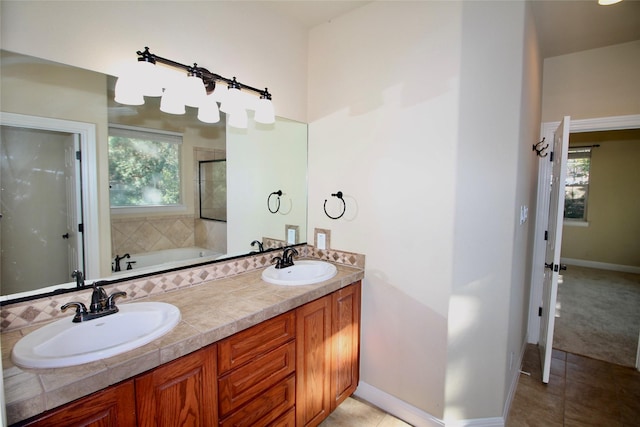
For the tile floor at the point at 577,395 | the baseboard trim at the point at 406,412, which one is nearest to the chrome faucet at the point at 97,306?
the baseboard trim at the point at 406,412

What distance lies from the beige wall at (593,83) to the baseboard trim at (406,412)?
268 cm

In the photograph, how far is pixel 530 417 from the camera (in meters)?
1.99

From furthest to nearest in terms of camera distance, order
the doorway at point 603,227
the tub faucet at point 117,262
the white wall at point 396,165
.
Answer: the doorway at point 603,227, the white wall at point 396,165, the tub faucet at point 117,262

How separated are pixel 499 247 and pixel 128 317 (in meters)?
1.97

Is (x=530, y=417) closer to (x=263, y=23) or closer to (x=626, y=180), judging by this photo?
(x=263, y=23)

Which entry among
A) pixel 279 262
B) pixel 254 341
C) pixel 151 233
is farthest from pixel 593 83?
pixel 151 233

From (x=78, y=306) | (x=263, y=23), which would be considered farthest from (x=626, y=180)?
(x=78, y=306)

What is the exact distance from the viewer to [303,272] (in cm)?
213

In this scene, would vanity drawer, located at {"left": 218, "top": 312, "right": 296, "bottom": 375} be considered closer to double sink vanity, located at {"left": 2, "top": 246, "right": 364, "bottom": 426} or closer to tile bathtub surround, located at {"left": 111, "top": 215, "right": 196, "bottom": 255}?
double sink vanity, located at {"left": 2, "top": 246, "right": 364, "bottom": 426}

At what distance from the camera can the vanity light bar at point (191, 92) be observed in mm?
1374

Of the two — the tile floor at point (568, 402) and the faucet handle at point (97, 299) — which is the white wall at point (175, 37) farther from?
the tile floor at point (568, 402)

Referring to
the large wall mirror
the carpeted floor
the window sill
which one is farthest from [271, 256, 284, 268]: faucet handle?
the window sill

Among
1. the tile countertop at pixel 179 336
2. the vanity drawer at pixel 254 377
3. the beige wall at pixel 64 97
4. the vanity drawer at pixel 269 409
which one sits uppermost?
the beige wall at pixel 64 97

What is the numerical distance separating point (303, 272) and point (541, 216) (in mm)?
2415
